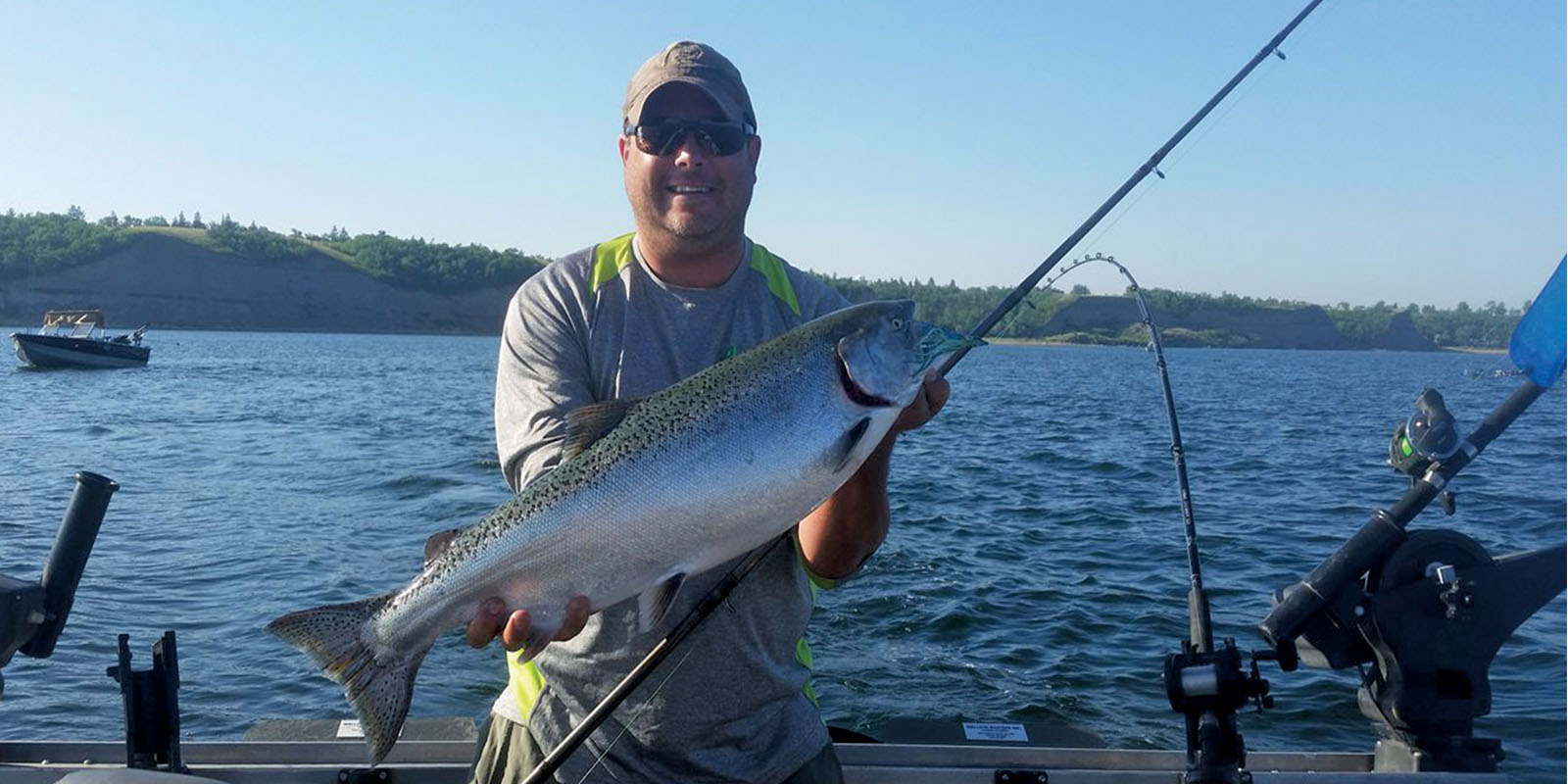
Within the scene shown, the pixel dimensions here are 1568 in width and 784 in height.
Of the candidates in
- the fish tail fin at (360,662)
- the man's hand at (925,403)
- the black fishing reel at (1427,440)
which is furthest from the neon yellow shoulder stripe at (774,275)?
the black fishing reel at (1427,440)

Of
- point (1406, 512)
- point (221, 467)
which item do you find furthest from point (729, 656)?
point (221, 467)

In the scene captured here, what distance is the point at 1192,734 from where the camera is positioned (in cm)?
402

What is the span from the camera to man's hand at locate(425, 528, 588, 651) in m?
2.87

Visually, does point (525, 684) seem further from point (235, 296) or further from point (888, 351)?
point (235, 296)

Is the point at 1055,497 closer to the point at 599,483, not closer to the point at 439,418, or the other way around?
the point at 599,483

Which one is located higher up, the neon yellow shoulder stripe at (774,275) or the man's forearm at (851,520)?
the neon yellow shoulder stripe at (774,275)

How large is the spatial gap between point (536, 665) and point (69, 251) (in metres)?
122

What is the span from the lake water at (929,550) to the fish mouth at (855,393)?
20.1ft

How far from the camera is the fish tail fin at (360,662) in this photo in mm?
2973

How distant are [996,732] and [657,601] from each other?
7.15 feet

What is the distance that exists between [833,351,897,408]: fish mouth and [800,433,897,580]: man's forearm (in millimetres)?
219

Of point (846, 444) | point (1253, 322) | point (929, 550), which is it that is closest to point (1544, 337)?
point (846, 444)

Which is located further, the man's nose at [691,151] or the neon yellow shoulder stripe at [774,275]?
the neon yellow shoulder stripe at [774,275]

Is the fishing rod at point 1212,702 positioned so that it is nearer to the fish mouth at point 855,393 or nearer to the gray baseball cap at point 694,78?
the fish mouth at point 855,393
